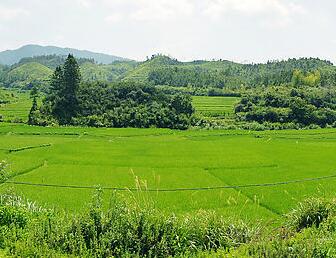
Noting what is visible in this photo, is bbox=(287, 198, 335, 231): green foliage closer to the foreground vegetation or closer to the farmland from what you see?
the farmland

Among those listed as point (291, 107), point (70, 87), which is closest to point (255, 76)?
point (291, 107)

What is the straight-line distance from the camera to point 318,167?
20844 mm

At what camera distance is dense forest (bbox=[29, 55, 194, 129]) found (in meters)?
41.4

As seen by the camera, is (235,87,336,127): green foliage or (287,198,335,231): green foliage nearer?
(287,198,335,231): green foliage

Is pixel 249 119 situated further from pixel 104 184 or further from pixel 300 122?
pixel 104 184

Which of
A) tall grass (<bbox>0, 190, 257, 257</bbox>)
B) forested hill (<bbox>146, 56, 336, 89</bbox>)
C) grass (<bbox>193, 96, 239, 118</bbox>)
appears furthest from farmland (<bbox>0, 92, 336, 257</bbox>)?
forested hill (<bbox>146, 56, 336, 89</bbox>)

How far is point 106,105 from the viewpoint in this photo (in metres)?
44.2

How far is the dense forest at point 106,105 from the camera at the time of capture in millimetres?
41406

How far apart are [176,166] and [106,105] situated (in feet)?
80.7

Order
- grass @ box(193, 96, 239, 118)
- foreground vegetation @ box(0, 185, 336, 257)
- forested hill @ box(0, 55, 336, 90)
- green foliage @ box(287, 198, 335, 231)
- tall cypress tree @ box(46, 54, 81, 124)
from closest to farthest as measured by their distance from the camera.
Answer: foreground vegetation @ box(0, 185, 336, 257)
green foliage @ box(287, 198, 335, 231)
tall cypress tree @ box(46, 54, 81, 124)
grass @ box(193, 96, 239, 118)
forested hill @ box(0, 55, 336, 90)

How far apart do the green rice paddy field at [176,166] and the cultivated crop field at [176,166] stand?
0.03 m

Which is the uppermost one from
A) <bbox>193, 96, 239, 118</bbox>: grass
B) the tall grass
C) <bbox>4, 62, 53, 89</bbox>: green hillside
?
<bbox>4, 62, 53, 89</bbox>: green hillside

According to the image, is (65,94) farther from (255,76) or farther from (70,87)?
(255,76)

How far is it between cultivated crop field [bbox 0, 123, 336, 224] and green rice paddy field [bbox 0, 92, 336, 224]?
0.03 meters
